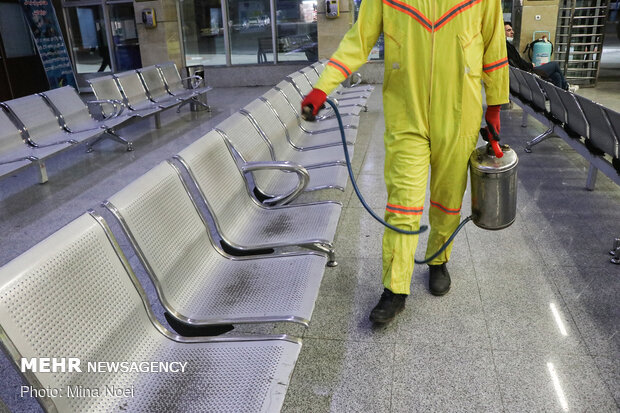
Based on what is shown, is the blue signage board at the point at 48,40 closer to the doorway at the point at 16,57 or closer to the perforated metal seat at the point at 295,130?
the doorway at the point at 16,57

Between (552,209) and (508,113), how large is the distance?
415 centimetres

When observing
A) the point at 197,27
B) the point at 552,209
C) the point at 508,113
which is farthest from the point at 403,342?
the point at 197,27

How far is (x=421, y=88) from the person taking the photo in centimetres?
231

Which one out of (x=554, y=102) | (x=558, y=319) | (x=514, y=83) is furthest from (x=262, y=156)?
(x=514, y=83)

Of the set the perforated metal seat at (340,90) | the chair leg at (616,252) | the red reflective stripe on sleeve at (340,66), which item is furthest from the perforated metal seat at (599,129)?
the perforated metal seat at (340,90)

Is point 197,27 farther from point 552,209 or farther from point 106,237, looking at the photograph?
point 106,237

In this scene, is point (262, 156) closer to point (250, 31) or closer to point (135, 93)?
point (135, 93)

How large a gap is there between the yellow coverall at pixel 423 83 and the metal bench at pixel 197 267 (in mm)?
485

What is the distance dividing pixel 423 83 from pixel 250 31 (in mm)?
10187

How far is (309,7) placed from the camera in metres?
11.3

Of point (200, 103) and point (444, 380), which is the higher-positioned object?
point (200, 103)

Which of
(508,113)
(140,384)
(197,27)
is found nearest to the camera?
(140,384)

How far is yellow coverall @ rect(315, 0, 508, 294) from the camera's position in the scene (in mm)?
2225

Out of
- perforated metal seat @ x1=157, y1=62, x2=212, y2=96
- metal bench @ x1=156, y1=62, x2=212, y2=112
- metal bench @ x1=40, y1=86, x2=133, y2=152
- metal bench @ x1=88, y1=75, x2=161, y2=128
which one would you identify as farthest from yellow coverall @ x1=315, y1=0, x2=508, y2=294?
perforated metal seat @ x1=157, y1=62, x2=212, y2=96
